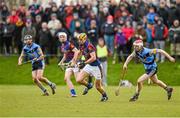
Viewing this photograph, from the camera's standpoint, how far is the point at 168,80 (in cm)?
3597

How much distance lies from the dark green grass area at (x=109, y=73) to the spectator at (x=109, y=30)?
4.81 ft

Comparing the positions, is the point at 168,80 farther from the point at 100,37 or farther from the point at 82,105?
the point at 82,105

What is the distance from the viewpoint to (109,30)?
36344mm

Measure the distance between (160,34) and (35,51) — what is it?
11.1 meters

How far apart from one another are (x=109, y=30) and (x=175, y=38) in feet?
11.5

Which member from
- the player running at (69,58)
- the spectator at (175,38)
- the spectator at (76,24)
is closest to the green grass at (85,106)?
the player running at (69,58)

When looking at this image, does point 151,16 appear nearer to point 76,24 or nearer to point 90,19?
point 90,19

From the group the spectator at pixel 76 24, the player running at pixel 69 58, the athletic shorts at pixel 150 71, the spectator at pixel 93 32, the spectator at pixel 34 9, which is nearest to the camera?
the athletic shorts at pixel 150 71

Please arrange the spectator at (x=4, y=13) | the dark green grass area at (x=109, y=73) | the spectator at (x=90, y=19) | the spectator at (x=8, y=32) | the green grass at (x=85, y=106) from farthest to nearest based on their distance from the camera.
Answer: the spectator at (x=4, y=13) → the spectator at (x=8, y=32) → the spectator at (x=90, y=19) → the dark green grass area at (x=109, y=73) → the green grass at (x=85, y=106)

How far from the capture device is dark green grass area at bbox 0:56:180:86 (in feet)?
119

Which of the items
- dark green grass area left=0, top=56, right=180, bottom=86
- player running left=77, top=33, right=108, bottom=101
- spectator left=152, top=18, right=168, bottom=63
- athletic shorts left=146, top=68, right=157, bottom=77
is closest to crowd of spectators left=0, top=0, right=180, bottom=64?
spectator left=152, top=18, right=168, bottom=63

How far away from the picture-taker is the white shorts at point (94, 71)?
2321 cm

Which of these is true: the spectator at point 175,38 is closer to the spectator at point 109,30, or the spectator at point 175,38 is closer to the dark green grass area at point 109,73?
the dark green grass area at point 109,73

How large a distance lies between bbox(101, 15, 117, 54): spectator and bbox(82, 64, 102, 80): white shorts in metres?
12.3
